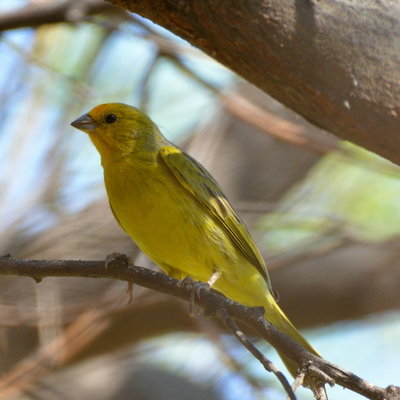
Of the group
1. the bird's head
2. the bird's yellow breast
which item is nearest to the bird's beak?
the bird's head

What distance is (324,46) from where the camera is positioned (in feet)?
9.10

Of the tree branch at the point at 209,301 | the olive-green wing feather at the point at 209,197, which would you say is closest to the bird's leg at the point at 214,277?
the olive-green wing feather at the point at 209,197

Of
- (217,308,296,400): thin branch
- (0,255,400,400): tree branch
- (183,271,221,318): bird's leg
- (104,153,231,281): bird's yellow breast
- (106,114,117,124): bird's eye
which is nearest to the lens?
(217,308,296,400): thin branch

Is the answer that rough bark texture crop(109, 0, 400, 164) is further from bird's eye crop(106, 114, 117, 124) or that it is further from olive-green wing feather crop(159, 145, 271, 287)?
bird's eye crop(106, 114, 117, 124)

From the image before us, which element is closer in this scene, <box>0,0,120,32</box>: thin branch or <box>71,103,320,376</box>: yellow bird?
<box>71,103,320,376</box>: yellow bird

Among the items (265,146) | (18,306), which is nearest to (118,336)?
(18,306)

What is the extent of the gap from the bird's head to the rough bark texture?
1281mm

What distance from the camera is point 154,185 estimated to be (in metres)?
3.54

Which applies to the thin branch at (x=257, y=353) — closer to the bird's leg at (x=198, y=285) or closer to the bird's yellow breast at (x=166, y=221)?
the bird's leg at (x=198, y=285)

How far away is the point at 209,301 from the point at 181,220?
3.01 ft

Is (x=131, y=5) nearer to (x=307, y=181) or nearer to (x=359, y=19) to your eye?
(x=359, y=19)

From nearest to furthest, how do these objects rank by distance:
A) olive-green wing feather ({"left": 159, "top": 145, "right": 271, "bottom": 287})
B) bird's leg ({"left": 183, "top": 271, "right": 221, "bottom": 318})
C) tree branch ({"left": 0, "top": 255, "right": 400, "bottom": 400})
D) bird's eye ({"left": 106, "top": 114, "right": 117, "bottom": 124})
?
tree branch ({"left": 0, "top": 255, "right": 400, "bottom": 400}) < bird's leg ({"left": 183, "top": 271, "right": 221, "bottom": 318}) < olive-green wing feather ({"left": 159, "top": 145, "right": 271, "bottom": 287}) < bird's eye ({"left": 106, "top": 114, "right": 117, "bottom": 124})

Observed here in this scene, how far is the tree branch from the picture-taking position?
2.12 metres

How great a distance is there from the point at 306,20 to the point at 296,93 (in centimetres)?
35
